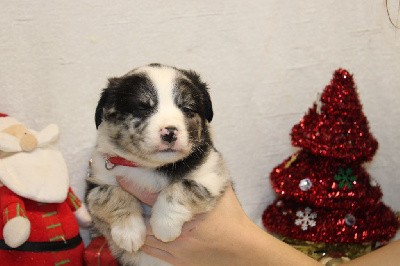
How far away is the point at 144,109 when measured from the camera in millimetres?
1705

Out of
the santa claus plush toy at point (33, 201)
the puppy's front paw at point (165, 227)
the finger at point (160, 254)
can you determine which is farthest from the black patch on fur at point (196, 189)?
the santa claus plush toy at point (33, 201)

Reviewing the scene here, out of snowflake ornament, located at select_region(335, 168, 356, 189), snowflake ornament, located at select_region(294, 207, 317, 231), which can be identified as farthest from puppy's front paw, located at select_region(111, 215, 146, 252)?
snowflake ornament, located at select_region(335, 168, 356, 189)

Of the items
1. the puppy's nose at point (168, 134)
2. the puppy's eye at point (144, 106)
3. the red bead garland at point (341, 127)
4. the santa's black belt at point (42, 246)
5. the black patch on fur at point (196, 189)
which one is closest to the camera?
the puppy's nose at point (168, 134)

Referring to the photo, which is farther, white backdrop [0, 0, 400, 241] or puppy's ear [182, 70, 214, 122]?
white backdrop [0, 0, 400, 241]

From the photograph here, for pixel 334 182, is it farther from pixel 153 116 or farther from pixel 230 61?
pixel 153 116

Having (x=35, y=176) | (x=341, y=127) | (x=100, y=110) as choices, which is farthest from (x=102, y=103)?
(x=341, y=127)

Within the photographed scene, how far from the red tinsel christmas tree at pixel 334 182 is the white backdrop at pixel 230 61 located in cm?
33

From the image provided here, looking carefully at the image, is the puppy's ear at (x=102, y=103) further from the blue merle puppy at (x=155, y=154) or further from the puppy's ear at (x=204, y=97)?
the puppy's ear at (x=204, y=97)

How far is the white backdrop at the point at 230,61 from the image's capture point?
2307mm

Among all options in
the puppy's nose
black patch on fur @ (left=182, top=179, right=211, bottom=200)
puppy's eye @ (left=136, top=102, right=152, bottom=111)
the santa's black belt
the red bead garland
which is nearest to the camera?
the puppy's nose

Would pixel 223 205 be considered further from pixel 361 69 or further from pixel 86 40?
pixel 361 69

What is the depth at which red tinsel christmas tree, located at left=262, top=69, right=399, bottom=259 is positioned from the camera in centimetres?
225

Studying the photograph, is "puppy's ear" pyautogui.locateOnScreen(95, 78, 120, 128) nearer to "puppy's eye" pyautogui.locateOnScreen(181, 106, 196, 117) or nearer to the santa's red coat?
"puppy's eye" pyautogui.locateOnScreen(181, 106, 196, 117)

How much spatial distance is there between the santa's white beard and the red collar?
0.23 meters
